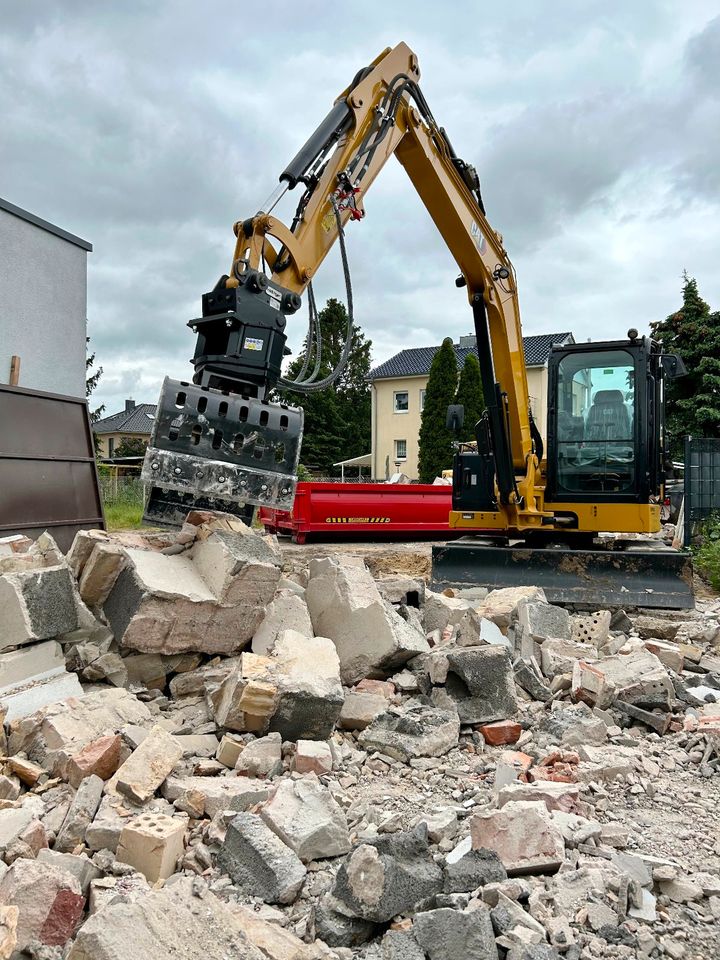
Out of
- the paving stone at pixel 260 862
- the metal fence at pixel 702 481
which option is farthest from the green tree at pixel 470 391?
the paving stone at pixel 260 862

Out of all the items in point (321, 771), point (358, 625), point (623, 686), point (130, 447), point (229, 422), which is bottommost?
point (321, 771)

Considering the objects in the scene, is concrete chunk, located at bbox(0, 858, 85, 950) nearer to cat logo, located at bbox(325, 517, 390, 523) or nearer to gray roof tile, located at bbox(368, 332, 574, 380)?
cat logo, located at bbox(325, 517, 390, 523)

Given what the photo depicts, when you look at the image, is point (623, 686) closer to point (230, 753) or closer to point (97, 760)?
point (230, 753)

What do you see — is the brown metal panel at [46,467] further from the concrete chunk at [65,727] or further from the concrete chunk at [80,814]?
the concrete chunk at [80,814]

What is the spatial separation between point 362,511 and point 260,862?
1123cm

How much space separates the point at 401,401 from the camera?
122ft

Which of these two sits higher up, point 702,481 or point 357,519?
point 702,481

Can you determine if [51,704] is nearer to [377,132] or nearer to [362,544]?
[377,132]

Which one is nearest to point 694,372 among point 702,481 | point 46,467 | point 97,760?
point 702,481

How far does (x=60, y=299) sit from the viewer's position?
10070 millimetres

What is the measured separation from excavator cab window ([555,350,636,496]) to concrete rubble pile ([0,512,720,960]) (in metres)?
2.91

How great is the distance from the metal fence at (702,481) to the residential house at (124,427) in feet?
133

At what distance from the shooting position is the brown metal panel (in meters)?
7.04

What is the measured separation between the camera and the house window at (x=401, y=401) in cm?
3697
